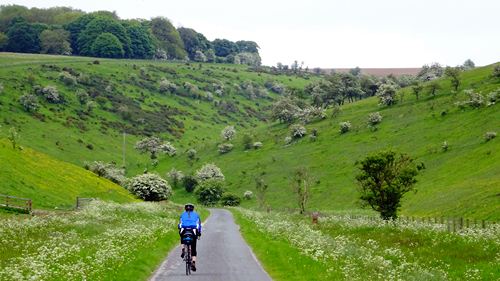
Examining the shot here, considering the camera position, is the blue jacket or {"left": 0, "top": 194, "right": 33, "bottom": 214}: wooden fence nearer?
the blue jacket

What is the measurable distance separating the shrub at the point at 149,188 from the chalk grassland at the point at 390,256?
63863mm

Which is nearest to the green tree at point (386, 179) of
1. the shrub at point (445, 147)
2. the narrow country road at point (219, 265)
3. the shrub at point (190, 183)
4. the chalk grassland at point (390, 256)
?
the chalk grassland at point (390, 256)

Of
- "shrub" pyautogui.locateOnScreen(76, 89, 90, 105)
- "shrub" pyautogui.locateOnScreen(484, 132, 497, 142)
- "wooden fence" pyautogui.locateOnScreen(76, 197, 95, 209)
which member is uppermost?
"shrub" pyautogui.locateOnScreen(76, 89, 90, 105)

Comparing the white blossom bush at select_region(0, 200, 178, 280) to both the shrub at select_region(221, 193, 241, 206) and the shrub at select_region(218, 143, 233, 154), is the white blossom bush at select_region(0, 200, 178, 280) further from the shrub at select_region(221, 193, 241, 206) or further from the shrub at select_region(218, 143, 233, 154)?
the shrub at select_region(218, 143, 233, 154)

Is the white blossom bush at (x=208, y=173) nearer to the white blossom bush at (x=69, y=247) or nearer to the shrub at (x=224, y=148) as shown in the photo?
the shrub at (x=224, y=148)

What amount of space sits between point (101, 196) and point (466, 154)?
64.1 metres

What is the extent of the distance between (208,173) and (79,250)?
121m

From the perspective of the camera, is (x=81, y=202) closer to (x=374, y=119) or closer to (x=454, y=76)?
(x=374, y=119)

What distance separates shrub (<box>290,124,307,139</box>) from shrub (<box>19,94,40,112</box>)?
235 feet

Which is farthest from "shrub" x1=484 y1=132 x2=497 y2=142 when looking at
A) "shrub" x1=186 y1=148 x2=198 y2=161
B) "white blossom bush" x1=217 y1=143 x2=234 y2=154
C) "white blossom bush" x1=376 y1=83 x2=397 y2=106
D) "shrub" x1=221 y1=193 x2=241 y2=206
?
"shrub" x1=186 y1=148 x2=198 y2=161

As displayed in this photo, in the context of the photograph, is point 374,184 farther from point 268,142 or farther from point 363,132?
point 268,142

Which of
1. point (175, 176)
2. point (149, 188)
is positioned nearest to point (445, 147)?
point (149, 188)

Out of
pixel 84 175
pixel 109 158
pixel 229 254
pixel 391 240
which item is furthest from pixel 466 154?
pixel 109 158

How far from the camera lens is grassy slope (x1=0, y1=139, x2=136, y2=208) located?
212 ft
